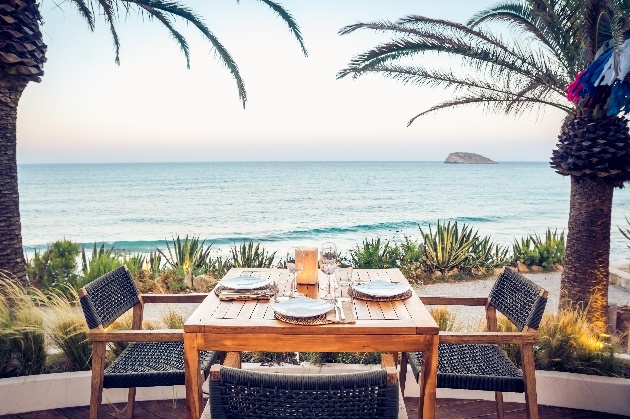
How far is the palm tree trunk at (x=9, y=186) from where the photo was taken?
451 cm

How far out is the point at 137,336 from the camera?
8.38 ft

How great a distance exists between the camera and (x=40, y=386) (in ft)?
10.8

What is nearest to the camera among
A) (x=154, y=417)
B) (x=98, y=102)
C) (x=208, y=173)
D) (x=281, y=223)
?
(x=154, y=417)

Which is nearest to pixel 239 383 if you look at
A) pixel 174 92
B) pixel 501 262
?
pixel 501 262

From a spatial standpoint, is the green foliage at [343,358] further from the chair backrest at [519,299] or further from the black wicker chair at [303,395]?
the black wicker chair at [303,395]

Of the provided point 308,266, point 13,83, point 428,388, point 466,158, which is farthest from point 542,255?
point 466,158

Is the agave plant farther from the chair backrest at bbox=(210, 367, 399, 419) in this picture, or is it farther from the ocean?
the ocean

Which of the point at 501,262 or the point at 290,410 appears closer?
the point at 290,410

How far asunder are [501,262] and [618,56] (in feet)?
21.4

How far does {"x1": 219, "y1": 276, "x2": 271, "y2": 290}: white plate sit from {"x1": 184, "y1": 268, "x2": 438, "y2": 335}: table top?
0.35 ft

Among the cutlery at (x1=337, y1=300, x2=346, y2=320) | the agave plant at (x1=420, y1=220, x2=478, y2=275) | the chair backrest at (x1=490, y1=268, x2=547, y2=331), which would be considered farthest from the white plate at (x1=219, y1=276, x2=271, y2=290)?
the agave plant at (x1=420, y1=220, x2=478, y2=275)

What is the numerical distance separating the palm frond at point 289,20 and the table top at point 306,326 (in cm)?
394

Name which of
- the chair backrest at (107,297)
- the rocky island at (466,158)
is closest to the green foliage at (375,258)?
the chair backrest at (107,297)

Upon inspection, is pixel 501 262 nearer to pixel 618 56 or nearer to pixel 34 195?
pixel 618 56
